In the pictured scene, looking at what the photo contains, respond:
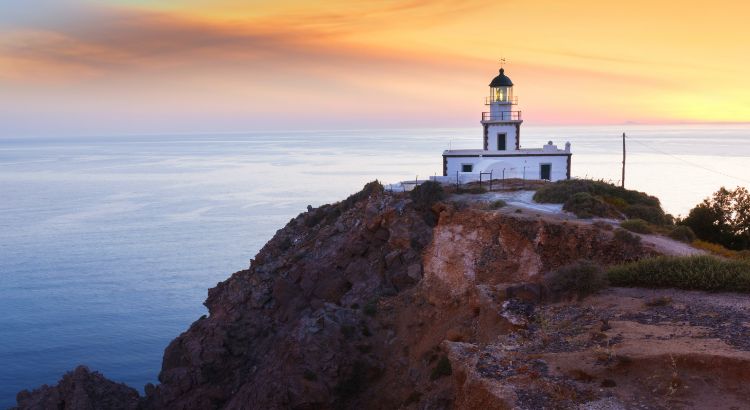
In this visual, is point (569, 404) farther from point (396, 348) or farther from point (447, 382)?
point (396, 348)

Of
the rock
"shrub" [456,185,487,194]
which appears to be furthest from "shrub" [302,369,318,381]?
"shrub" [456,185,487,194]

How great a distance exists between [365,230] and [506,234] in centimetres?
674

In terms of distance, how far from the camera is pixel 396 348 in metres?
19.6

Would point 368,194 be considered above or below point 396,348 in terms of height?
above

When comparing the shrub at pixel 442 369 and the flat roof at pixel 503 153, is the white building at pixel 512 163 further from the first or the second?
the shrub at pixel 442 369

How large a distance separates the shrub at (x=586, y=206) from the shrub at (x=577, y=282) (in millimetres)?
7717

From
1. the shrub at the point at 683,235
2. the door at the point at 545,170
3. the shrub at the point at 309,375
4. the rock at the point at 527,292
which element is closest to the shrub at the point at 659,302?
the rock at the point at 527,292

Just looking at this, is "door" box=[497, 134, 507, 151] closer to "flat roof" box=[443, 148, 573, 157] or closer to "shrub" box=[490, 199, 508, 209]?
"flat roof" box=[443, 148, 573, 157]

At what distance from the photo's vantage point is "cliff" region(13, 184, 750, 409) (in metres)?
9.55

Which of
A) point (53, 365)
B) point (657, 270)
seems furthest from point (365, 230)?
point (53, 365)

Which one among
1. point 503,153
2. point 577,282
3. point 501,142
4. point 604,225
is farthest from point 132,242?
point 577,282

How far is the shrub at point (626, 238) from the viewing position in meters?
17.2

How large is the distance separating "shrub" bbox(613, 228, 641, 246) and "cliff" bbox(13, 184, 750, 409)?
0.12 meters

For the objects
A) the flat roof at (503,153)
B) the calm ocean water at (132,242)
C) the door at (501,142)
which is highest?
the door at (501,142)
